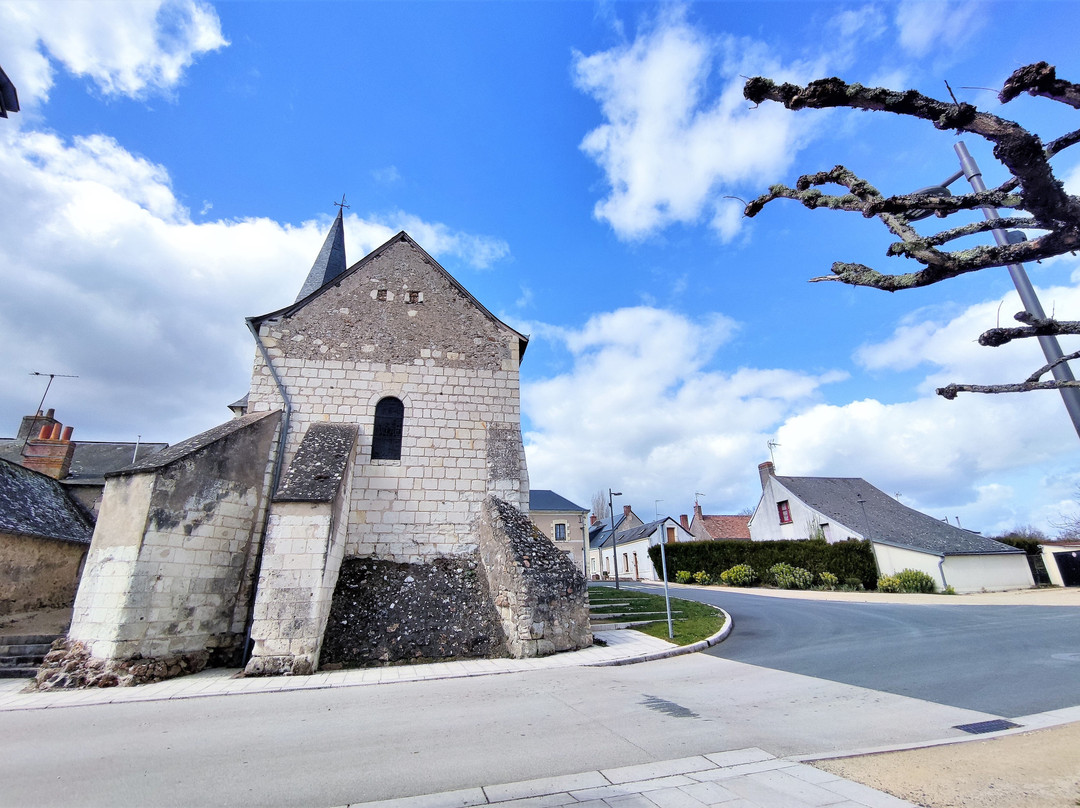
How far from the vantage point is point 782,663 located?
24.3 feet

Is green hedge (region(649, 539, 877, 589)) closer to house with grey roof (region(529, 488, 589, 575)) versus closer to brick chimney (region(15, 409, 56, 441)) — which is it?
house with grey roof (region(529, 488, 589, 575))

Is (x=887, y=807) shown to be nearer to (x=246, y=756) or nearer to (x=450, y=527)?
(x=246, y=756)

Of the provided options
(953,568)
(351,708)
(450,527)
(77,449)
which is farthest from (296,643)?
(953,568)

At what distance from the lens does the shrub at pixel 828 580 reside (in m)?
21.0

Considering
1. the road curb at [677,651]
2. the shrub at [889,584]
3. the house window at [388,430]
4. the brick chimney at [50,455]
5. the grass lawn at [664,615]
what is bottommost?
the road curb at [677,651]

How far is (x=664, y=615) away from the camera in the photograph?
11.9m

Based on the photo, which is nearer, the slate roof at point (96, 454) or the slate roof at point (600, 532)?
the slate roof at point (96, 454)

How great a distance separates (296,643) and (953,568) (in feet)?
80.8

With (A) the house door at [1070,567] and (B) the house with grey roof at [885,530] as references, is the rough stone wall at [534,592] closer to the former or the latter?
(B) the house with grey roof at [885,530]

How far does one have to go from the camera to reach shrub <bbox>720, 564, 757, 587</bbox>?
23.2 m

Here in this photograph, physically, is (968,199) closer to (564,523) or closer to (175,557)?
(175,557)

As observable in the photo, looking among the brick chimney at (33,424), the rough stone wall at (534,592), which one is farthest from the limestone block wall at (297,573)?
the brick chimney at (33,424)

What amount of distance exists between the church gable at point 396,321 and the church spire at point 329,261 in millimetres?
4226

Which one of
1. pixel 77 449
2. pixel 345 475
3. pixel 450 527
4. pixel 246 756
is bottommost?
pixel 246 756
